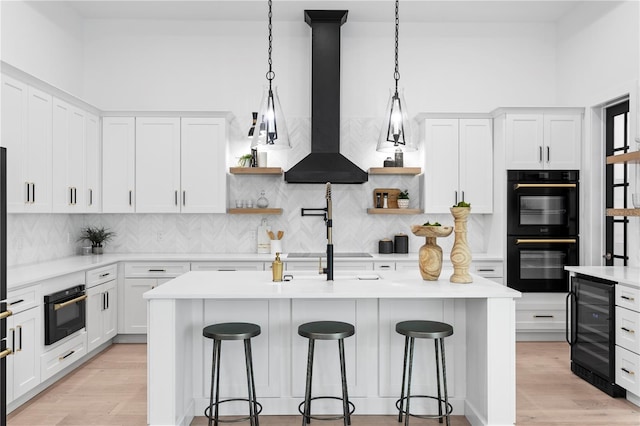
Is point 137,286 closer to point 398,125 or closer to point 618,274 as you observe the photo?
point 398,125

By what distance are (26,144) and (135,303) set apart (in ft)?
6.48

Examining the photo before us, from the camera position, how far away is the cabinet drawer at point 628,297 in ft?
11.6

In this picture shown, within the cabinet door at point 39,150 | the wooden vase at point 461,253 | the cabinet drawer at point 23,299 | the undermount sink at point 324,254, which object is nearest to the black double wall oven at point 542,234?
the undermount sink at point 324,254

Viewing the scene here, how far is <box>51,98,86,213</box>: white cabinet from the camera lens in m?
4.63

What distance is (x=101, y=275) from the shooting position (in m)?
4.95

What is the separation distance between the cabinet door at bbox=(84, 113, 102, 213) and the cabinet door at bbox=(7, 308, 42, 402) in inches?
69.2

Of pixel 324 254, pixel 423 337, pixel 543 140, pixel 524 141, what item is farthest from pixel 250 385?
pixel 543 140

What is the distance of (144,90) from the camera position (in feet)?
19.7

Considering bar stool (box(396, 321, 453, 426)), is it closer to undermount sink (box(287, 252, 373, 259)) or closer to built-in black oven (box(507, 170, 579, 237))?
undermount sink (box(287, 252, 373, 259))

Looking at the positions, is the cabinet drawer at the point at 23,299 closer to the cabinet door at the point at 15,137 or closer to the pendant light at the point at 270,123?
the cabinet door at the point at 15,137

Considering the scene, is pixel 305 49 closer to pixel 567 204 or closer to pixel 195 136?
pixel 195 136

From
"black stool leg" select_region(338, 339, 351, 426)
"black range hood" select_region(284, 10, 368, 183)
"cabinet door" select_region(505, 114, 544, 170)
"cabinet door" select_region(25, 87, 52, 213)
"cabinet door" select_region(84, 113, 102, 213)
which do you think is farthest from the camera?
"black range hood" select_region(284, 10, 368, 183)

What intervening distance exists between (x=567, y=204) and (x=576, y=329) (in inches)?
61.8

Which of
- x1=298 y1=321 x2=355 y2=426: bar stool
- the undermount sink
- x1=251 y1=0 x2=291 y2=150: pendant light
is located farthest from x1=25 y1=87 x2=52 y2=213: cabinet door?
x1=298 y1=321 x2=355 y2=426: bar stool
